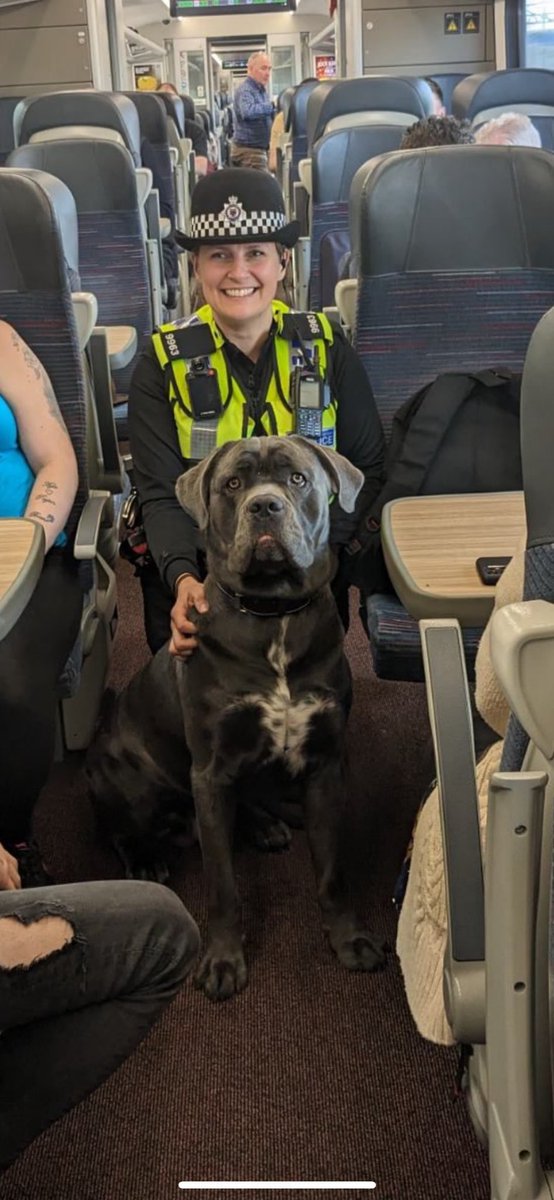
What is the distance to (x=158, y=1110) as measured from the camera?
175cm

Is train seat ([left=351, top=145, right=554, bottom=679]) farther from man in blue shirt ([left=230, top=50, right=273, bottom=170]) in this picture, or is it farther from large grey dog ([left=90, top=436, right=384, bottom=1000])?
man in blue shirt ([left=230, top=50, right=273, bottom=170])

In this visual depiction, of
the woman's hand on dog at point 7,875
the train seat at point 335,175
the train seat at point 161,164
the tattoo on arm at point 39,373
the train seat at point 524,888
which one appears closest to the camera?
the train seat at point 524,888

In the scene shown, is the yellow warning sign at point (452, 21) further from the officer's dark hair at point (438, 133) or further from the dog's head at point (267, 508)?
the dog's head at point (267, 508)

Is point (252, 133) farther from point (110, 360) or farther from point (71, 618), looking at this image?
point (71, 618)

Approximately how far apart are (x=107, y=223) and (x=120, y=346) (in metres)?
1.22

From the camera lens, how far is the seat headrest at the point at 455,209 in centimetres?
244

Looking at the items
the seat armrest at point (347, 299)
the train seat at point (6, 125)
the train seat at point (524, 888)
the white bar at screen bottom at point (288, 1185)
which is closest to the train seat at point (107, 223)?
the seat armrest at point (347, 299)

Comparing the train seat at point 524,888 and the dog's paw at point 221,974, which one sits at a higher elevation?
the train seat at point 524,888

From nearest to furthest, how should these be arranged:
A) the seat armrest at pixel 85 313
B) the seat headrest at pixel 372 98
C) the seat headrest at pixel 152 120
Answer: the seat armrest at pixel 85 313 → the seat headrest at pixel 372 98 → the seat headrest at pixel 152 120

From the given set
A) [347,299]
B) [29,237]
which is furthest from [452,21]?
[29,237]

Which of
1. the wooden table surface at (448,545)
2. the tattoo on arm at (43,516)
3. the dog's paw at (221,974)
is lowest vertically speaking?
the dog's paw at (221,974)

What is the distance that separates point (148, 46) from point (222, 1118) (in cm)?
1420

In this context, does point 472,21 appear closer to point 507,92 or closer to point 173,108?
point 173,108

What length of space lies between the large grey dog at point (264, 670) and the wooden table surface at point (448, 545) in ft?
0.49
